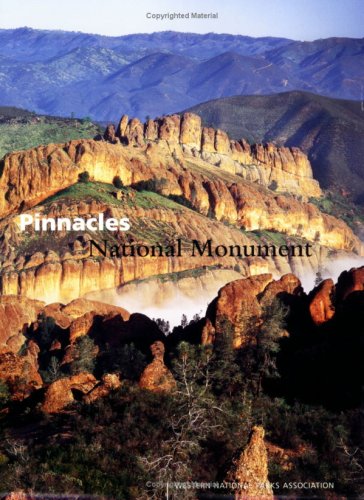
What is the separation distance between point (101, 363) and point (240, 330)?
22.5 feet

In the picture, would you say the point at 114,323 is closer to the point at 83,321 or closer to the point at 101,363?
the point at 83,321

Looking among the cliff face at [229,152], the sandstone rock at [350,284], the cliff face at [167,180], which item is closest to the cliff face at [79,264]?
the cliff face at [167,180]

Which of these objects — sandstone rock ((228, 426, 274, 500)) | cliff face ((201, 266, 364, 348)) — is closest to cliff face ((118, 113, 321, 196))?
cliff face ((201, 266, 364, 348))

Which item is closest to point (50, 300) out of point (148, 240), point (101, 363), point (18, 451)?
point (148, 240)

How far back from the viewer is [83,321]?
5531 centimetres

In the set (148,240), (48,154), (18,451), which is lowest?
(18,451)

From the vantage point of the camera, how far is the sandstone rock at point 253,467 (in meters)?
28.0

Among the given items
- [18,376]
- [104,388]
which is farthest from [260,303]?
[104,388]

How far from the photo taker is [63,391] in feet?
124

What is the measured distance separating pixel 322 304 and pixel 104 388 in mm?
13593

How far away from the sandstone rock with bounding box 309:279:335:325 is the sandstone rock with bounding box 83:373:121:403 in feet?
39.7

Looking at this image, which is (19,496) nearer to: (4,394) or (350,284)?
(4,394)

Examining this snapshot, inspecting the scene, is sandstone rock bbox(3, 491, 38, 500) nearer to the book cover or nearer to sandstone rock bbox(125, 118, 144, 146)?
the book cover

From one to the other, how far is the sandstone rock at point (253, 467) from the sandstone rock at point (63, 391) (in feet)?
33.6
